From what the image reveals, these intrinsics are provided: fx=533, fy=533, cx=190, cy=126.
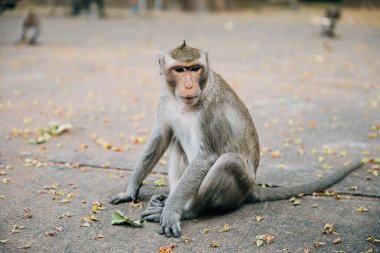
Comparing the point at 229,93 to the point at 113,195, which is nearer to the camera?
the point at 229,93

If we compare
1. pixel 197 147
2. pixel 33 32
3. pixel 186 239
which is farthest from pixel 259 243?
pixel 33 32

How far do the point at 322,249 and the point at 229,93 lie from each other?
149 centimetres

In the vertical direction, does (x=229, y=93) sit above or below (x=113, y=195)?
above

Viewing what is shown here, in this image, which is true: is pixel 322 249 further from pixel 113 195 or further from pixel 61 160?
pixel 61 160

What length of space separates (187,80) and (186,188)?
85 cm

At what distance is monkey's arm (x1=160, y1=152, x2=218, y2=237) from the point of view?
410 cm

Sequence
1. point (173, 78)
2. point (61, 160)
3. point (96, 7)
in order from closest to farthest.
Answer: point (173, 78) → point (61, 160) → point (96, 7)

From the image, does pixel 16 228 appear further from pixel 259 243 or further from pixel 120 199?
pixel 259 243

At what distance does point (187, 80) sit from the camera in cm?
393

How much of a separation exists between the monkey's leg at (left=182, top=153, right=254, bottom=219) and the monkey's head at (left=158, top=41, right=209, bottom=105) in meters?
0.56

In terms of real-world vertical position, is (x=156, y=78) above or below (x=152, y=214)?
below

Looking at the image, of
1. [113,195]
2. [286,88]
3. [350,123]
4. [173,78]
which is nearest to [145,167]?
[113,195]

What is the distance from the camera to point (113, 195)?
4887mm

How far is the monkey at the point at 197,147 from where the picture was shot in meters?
4.01
